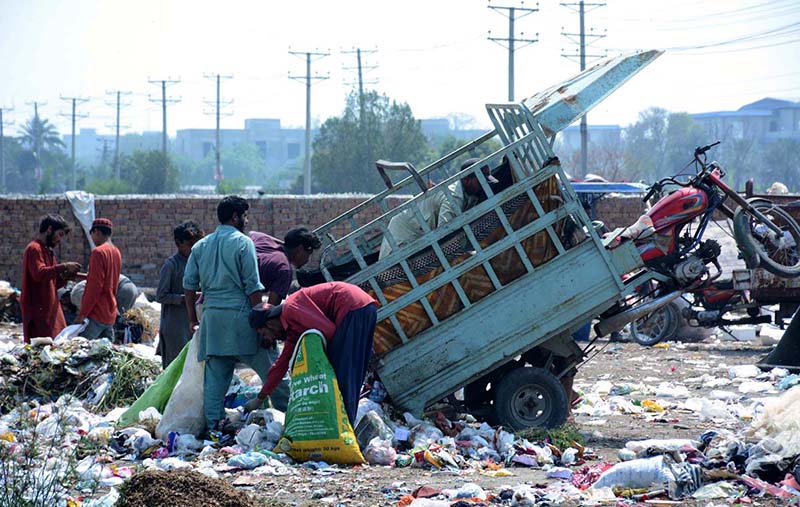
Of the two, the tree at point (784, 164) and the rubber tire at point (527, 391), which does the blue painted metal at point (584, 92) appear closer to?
the rubber tire at point (527, 391)

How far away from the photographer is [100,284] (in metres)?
9.14

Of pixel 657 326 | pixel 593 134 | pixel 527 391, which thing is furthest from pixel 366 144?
pixel 593 134

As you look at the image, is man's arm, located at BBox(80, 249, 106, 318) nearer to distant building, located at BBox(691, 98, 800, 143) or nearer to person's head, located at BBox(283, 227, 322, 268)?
person's head, located at BBox(283, 227, 322, 268)

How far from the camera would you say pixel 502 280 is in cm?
773

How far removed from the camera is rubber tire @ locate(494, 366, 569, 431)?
7895 millimetres

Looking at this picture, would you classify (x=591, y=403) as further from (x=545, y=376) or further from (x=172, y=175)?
(x=172, y=175)

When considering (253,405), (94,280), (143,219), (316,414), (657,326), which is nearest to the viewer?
(316,414)

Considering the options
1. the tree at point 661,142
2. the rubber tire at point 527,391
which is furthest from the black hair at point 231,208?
the tree at point 661,142

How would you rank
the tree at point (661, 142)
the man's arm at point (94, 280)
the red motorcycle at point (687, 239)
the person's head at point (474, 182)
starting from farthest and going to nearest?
the tree at point (661, 142), the man's arm at point (94, 280), the red motorcycle at point (687, 239), the person's head at point (474, 182)

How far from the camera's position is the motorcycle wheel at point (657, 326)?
46.1 ft

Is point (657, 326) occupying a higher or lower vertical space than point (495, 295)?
lower

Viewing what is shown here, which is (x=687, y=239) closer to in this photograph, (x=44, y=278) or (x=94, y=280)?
(x=94, y=280)

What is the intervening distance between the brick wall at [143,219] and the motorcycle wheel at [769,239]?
9692 mm

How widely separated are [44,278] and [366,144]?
4340 centimetres
